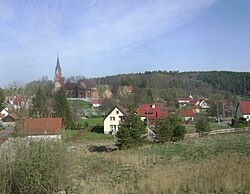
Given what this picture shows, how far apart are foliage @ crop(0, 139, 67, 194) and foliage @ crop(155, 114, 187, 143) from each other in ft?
63.0

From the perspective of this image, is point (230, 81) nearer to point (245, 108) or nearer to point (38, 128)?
point (245, 108)

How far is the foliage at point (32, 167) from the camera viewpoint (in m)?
8.45

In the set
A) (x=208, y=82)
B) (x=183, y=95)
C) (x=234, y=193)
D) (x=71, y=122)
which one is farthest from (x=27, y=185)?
(x=208, y=82)

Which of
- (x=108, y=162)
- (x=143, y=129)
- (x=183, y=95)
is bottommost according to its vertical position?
(x=108, y=162)

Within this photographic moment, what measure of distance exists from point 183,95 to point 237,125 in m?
75.2

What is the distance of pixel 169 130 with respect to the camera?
27703mm

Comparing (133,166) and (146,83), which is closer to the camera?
(133,166)

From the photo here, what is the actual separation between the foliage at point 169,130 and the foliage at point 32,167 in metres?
19.2

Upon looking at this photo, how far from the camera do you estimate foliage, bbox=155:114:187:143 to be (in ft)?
90.5

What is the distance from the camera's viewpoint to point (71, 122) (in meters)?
51.1

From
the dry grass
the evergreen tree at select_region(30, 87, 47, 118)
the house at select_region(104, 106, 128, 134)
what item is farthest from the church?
the dry grass

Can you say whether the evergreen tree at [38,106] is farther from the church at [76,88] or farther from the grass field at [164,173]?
the church at [76,88]

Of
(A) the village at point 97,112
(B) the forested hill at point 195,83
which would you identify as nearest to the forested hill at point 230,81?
(B) the forested hill at point 195,83

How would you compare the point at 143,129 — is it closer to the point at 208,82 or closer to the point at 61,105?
the point at 61,105
